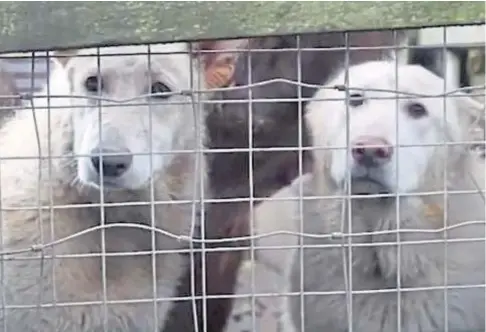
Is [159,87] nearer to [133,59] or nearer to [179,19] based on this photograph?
[133,59]

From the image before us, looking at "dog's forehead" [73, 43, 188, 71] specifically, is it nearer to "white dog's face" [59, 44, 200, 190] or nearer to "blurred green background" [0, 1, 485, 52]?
"white dog's face" [59, 44, 200, 190]

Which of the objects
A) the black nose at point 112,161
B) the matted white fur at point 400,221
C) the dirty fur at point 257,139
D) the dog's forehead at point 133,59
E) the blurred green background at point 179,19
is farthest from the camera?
the dirty fur at point 257,139

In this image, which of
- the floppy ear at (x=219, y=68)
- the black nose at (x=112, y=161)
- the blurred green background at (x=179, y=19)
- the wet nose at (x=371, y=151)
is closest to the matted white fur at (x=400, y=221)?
the wet nose at (x=371, y=151)

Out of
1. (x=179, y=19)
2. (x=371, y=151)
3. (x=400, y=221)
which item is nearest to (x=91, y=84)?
(x=371, y=151)

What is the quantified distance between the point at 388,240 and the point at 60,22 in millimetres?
1348

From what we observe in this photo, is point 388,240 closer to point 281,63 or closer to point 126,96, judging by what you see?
point 281,63

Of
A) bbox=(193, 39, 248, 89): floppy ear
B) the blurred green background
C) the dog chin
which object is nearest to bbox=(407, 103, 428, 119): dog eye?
the dog chin

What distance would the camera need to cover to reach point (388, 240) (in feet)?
9.07

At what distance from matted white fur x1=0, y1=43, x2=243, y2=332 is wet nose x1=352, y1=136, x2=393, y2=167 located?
0.38 meters

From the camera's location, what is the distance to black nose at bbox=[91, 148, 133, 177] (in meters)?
2.21

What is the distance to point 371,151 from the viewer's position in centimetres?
240

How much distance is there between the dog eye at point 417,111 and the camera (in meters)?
2.74

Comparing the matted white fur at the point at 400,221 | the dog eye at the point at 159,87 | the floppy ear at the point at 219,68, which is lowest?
the matted white fur at the point at 400,221

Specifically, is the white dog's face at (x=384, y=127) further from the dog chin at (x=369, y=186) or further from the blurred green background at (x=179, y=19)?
the blurred green background at (x=179, y=19)
